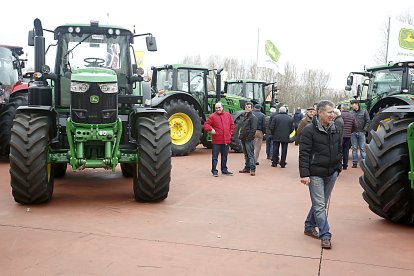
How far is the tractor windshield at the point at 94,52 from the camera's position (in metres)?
7.75

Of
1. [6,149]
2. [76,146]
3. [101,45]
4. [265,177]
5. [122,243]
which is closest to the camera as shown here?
[122,243]

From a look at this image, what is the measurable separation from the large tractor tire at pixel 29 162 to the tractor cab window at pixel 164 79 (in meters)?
7.48

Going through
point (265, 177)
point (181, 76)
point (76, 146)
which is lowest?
point (265, 177)

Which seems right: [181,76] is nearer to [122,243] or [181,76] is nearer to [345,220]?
[345,220]

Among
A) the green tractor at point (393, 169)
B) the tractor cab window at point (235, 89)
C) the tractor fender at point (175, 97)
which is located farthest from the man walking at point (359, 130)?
the tractor cab window at point (235, 89)

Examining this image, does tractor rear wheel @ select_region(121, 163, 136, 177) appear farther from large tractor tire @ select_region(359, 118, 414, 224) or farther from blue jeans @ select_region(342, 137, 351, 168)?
blue jeans @ select_region(342, 137, 351, 168)

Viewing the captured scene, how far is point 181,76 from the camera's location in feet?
45.5

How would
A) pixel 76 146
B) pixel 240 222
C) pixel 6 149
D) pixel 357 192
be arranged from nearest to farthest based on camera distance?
1. pixel 240 222
2. pixel 76 146
3. pixel 357 192
4. pixel 6 149

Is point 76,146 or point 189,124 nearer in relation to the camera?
point 76,146

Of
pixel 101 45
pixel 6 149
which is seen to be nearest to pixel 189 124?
pixel 6 149

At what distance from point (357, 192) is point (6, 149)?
767 cm

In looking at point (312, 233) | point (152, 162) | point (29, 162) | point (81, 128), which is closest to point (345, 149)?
point (152, 162)

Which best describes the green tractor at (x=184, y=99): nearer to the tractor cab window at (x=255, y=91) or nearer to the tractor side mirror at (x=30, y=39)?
the tractor cab window at (x=255, y=91)

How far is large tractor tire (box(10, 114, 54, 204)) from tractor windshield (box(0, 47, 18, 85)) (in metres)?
5.54
